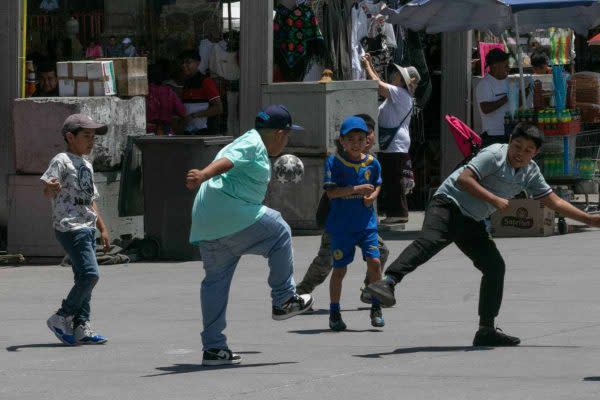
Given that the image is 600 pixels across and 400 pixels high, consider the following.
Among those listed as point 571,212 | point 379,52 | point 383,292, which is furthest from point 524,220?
point 383,292

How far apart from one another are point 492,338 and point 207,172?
7.14ft

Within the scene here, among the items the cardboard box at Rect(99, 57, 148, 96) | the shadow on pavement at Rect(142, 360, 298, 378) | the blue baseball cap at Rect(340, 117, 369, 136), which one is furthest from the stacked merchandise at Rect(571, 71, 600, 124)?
the shadow on pavement at Rect(142, 360, 298, 378)

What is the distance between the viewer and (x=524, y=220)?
600 inches

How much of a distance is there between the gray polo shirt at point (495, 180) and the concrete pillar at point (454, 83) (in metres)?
8.85

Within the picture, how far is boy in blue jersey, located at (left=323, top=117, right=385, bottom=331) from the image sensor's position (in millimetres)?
Result: 9516

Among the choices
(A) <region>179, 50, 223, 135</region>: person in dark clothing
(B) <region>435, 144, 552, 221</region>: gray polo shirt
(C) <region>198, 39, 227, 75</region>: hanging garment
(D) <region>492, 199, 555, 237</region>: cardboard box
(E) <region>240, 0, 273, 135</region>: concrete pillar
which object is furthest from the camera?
(C) <region>198, 39, 227, 75</region>: hanging garment

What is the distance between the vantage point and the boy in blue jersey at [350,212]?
952cm

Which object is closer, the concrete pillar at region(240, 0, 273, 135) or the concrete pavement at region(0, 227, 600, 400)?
the concrete pavement at region(0, 227, 600, 400)

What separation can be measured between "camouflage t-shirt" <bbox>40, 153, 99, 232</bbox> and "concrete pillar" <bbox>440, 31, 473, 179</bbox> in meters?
8.98

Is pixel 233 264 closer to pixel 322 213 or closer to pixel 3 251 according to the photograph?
pixel 322 213

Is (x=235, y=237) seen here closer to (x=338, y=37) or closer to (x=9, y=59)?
(x=9, y=59)

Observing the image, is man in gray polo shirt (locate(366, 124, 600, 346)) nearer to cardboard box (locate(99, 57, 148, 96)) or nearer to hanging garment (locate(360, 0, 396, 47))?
cardboard box (locate(99, 57, 148, 96))

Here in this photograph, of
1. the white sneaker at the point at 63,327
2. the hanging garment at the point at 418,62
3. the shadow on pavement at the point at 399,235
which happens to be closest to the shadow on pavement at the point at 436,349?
the white sneaker at the point at 63,327

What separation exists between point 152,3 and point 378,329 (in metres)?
9.67
